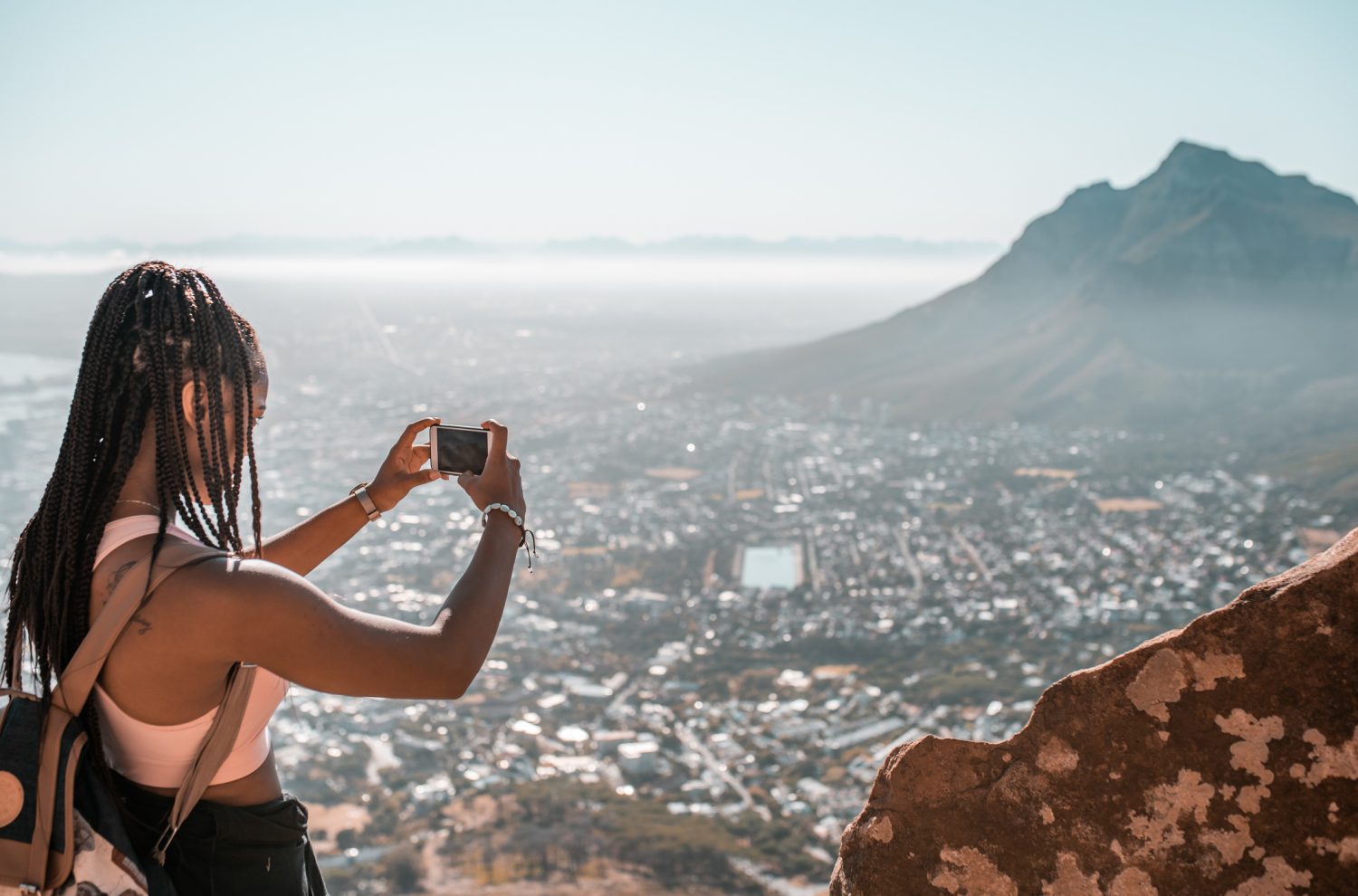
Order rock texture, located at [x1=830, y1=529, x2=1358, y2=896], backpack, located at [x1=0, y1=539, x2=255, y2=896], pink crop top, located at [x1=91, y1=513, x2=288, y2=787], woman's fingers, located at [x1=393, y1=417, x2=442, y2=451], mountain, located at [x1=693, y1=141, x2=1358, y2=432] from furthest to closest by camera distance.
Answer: mountain, located at [x1=693, y1=141, x2=1358, y2=432] → woman's fingers, located at [x1=393, y1=417, x2=442, y2=451] → rock texture, located at [x1=830, y1=529, x2=1358, y2=896] → pink crop top, located at [x1=91, y1=513, x2=288, y2=787] → backpack, located at [x1=0, y1=539, x2=255, y2=896]

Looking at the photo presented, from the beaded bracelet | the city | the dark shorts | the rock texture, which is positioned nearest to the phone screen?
the beaded bracelet

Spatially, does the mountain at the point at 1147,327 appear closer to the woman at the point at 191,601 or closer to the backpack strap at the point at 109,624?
the woman at the point at 191,601

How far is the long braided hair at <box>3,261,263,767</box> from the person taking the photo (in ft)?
5.52

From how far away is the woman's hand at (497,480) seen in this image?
196 centimetres

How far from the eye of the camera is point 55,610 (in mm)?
1666

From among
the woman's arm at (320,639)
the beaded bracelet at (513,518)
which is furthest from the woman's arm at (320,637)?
the beaded bracelet at (513,518)

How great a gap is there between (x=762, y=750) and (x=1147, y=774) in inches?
948

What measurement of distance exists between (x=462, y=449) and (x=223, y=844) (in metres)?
0.85

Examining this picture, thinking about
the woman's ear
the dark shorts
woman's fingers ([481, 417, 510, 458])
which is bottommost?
the dark shorts

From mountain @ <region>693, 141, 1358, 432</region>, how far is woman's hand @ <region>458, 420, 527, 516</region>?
257 ft

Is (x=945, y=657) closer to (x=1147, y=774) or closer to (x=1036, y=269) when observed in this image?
(x=1147, y=774)

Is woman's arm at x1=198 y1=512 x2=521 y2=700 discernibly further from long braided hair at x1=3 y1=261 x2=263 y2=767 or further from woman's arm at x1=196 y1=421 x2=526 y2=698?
long braided hair at x1=3 y1=261 x2=263 y2=767

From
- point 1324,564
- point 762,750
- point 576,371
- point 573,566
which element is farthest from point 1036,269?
point 1324,564

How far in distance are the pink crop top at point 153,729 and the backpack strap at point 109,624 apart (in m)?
0.04
